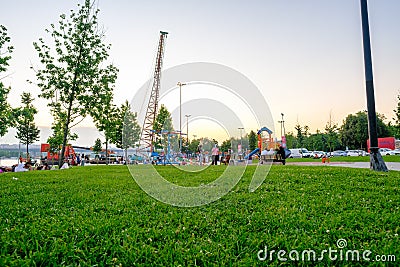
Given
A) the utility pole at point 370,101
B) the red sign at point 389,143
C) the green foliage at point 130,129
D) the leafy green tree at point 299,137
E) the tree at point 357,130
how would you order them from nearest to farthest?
the green foliage at point 130,129 < the utility pole at point 370,101 < the red sign at point 389,143 < the tree at point 357,130 < the leafy green tree at point 299,137

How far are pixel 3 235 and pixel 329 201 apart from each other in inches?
162

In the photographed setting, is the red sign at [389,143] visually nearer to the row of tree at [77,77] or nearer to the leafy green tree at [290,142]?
the leafy green tree at [290,142]

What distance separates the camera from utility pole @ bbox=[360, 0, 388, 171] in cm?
916

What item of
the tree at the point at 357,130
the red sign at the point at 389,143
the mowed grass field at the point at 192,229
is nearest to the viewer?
the mowed grass field at the point at 192,229

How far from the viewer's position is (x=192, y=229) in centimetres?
310

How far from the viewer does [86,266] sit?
7.15 ft

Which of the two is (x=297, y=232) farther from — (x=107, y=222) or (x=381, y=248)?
(x=107, y=222)

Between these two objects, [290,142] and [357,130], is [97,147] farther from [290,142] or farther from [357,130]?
[357,130]

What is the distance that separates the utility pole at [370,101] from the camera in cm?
916

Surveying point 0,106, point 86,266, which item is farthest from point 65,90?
point 86,266

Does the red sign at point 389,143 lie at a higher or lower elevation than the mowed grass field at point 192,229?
higher

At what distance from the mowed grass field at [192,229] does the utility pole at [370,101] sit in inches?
183

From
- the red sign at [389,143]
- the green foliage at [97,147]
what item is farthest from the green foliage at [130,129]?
the red sign at [389,143]

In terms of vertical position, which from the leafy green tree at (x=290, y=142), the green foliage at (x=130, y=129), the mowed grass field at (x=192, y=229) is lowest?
the mowed grass field at (x=192, y=229)
